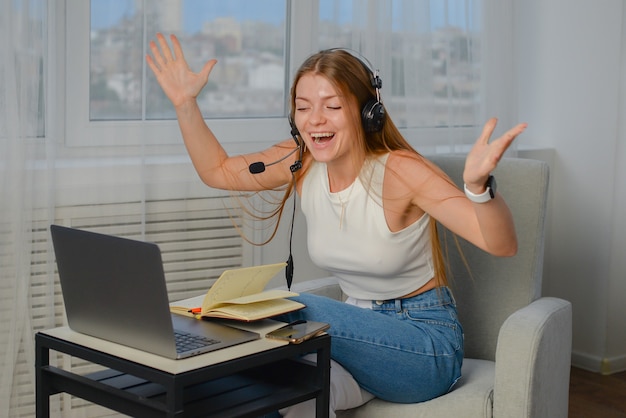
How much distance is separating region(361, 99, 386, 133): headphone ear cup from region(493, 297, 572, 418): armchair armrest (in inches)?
18.2

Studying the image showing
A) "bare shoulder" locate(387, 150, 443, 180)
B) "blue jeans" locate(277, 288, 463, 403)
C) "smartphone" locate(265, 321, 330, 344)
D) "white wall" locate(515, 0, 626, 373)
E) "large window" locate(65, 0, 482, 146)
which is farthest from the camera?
"white wall" locate(515, 0, 626, 373)

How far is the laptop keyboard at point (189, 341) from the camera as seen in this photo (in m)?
1.48

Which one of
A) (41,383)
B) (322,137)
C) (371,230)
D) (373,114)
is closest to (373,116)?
(373,114)

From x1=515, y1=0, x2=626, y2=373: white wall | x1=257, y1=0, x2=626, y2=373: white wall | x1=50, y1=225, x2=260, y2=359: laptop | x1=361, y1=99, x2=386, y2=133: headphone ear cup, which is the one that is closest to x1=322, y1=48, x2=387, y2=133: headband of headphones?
x1=361, y1=99, x2=386, y2=133: headphone ear cup

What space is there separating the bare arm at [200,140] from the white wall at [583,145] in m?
1.41

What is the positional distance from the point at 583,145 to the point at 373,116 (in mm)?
1508

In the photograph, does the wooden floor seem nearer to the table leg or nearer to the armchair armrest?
the armchair armrest

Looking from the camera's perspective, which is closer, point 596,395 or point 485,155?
point 485,155

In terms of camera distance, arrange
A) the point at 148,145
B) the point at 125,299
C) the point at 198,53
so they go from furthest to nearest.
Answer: the point at 198,53
the point at 148,145
the point at 125,299

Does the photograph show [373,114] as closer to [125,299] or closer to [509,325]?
[509,325]

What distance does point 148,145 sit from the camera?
7.90ft

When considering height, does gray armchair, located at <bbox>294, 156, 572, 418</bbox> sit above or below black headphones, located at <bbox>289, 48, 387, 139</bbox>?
below

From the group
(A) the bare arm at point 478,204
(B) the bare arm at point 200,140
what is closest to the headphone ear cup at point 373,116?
(A) the bare arm at point 478,204

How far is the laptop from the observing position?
1.43 m
